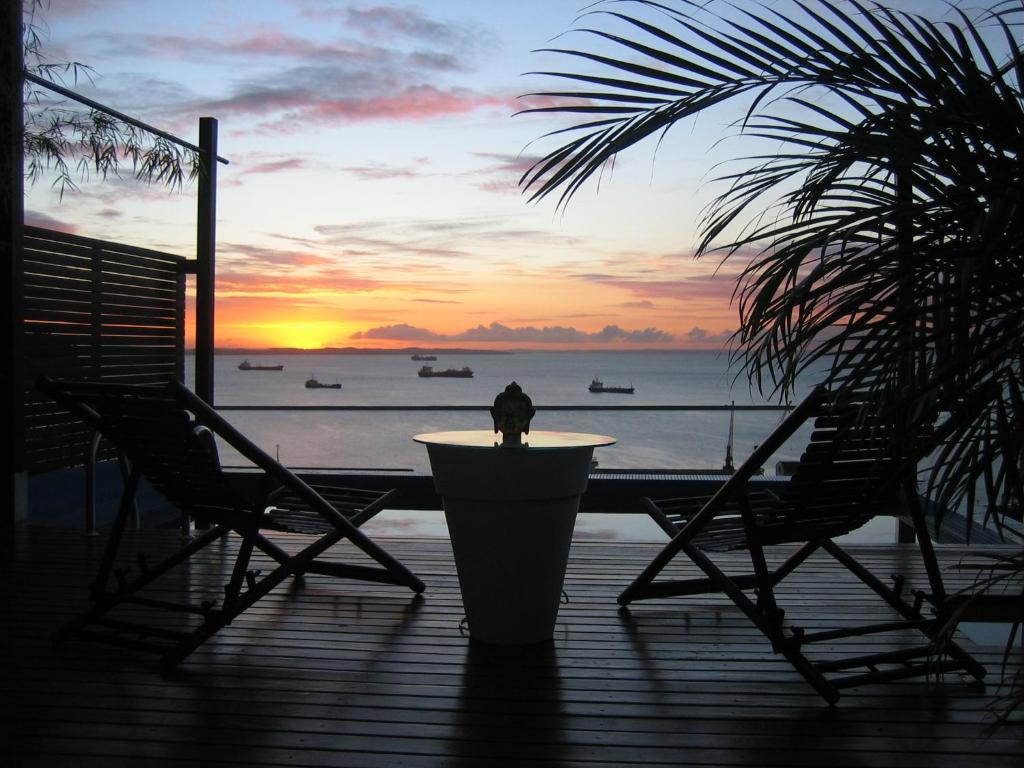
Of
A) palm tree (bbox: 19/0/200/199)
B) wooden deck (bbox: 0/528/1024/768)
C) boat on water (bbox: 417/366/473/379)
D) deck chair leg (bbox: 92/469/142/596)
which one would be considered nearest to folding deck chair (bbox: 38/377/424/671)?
deck chair leg (bbox: 92/469/142/596)

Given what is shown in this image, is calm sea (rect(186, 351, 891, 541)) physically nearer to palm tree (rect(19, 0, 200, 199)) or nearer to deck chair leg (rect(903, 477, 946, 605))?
deck chair leg (rect(903, 477, 946, 605))

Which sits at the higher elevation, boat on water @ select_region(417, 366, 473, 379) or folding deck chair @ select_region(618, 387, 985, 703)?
folding deck chair @ select_region(618, 387, 985, 703)

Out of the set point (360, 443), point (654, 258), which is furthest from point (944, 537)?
point (360, 443)

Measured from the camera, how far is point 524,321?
20.1 meters

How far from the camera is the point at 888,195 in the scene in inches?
77.9

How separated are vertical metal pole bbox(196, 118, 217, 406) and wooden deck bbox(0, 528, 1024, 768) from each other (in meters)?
3.15

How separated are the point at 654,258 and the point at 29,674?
28.7ft

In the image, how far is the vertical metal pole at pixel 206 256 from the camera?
21.9 ft

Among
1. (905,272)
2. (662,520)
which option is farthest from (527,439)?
(905,272)

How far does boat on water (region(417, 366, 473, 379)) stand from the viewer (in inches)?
1548

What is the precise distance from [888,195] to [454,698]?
180 centimetres

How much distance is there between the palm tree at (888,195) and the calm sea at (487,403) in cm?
26

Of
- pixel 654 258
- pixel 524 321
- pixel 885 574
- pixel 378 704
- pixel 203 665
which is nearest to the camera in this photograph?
pixel 378 704

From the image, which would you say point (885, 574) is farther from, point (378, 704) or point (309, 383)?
point (309, 383)
